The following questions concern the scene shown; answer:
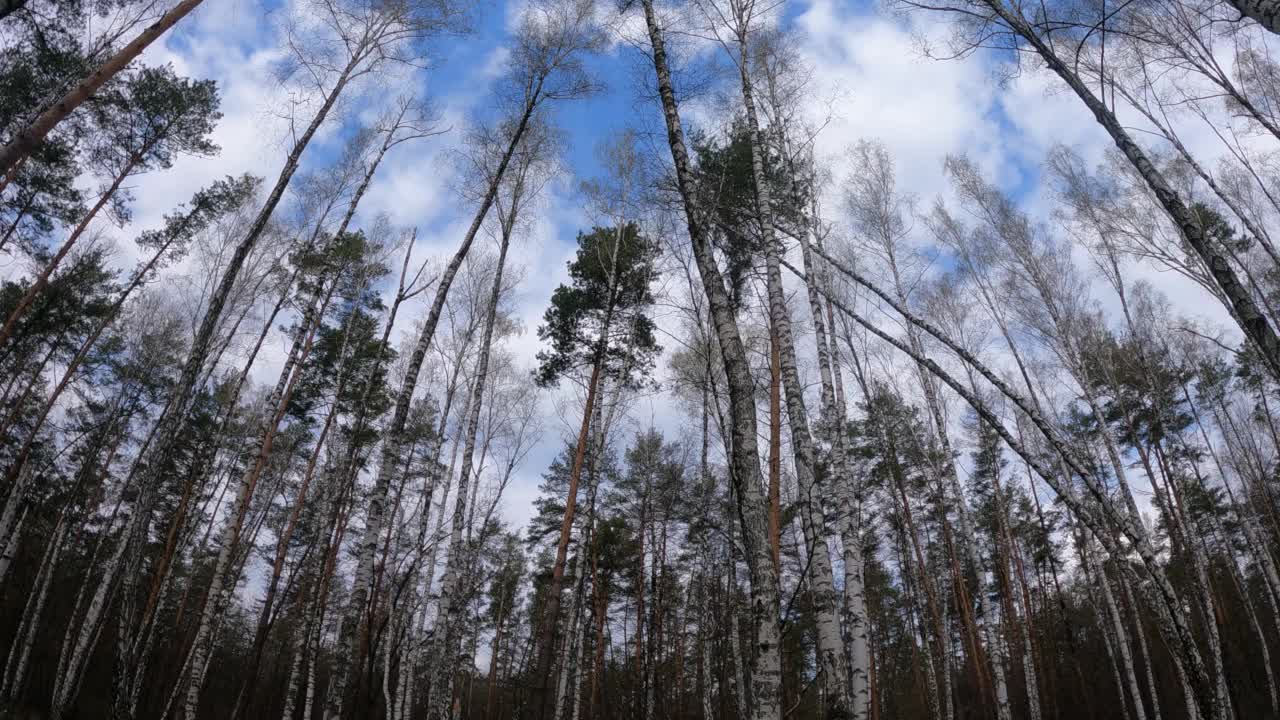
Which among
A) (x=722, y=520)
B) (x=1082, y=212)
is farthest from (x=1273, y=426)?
(x=722, y=520)

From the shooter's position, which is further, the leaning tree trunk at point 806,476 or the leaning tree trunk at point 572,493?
the leaning tree trunk at point 572,493

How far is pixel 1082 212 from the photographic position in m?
12.2

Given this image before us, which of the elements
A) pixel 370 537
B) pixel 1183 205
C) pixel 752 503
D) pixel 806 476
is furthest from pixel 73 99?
pixel 1183 205

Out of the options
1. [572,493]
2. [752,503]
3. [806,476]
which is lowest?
[752,503]

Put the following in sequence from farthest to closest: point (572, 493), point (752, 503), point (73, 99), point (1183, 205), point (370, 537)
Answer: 1. point (572, 493)
2. point (370, 537)
3. point (1183, 205)
4. point (73, 99)
5. point (752, 503)

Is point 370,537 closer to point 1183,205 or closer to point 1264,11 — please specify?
point 1183,205

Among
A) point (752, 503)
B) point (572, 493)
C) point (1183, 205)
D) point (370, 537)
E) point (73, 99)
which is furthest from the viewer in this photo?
point (572, 493)

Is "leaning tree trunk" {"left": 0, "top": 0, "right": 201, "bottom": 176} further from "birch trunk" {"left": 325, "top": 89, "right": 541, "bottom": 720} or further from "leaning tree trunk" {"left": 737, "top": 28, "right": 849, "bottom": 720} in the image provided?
"leaning tree trunk" {"left": 737, "top": 28, "right": 849, "bottom": 720}

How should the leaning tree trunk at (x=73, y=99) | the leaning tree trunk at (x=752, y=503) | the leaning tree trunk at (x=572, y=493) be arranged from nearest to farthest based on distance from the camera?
the leaning tree trunk at (x=752, y=503) < the leaning tree trunk at (x=73, y=99) < the leaning tree trunk at (x=572, y=493)

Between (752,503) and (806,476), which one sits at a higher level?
(806,476)

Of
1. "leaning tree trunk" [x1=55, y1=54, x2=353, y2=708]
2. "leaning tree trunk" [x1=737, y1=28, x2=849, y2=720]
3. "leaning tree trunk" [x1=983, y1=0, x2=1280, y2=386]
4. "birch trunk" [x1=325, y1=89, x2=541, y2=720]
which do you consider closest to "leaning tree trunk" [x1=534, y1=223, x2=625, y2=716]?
"birch trunk" [x1=325, y1=89, x2=541, y2=720]

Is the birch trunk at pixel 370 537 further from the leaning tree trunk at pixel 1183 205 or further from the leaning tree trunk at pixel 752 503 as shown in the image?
the leaning tree trunk at pixel 1183 205

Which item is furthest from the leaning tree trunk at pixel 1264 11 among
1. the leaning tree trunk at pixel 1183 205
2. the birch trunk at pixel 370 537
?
the birch trunk at pixel 370 537

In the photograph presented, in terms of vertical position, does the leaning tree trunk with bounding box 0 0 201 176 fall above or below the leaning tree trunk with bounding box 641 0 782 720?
above
